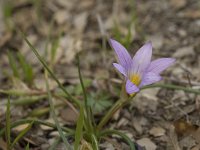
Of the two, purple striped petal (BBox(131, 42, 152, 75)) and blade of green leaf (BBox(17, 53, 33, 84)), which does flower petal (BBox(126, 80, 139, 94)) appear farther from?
blade of green leaf (BBox(17, 53, 33, 84))

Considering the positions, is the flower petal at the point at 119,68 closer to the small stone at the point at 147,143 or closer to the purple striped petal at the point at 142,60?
the purple striped petal at the point at 142,60

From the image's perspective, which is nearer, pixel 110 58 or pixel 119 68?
pixel 119 68

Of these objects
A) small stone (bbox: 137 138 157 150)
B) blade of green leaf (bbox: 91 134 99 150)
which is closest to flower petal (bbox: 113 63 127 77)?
blade of green leaf (bbox: 91 134 99 150)

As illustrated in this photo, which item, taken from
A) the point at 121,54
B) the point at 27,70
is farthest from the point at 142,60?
the point at 27,70

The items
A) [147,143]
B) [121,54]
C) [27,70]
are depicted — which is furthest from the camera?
[27,70]

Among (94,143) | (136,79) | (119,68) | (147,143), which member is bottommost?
(147,143)

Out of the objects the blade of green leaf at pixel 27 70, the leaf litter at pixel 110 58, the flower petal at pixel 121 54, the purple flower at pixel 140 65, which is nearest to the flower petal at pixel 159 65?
the purple flower at pixel 140 65

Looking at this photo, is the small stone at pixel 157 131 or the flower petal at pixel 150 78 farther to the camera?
the small stone at pixel 157 131

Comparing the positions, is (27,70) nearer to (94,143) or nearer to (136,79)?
(94,143)
